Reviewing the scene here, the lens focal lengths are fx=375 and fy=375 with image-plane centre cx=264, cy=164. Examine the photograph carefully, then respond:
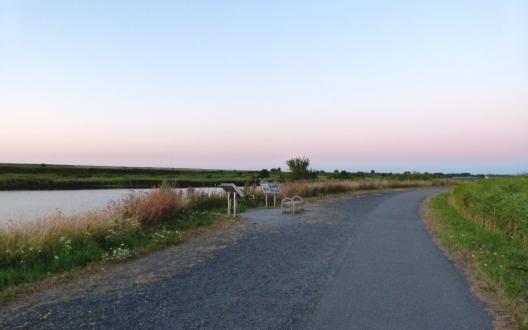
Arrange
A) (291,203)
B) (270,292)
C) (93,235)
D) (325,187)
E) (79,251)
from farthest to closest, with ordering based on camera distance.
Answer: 1. (325,187)
2. (291,203)
3. (93,235)
4. (79,251)
5. (270,292)

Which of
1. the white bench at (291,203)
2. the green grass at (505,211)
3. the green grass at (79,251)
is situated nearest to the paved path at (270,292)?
the green grass at (79,251)

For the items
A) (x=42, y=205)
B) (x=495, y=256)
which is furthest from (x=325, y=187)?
(x=495, y=256)

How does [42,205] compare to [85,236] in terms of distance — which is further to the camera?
[42,205]

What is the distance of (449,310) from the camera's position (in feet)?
16.6

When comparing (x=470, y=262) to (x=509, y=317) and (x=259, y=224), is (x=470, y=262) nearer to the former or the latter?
(x=509, y=317)

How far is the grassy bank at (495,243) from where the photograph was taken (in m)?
5.68

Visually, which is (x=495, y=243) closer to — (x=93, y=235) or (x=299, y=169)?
(x=93, y=235)

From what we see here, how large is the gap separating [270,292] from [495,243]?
6775mm

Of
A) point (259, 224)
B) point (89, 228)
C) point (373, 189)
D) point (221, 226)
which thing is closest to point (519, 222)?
point (259, 224)

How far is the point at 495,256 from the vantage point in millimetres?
8094

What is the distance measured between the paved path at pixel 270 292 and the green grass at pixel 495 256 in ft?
1.33

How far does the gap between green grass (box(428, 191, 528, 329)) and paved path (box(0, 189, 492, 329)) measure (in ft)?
1.33

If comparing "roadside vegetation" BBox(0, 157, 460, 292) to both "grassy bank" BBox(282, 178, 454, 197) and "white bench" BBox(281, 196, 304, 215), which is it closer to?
"white bench" BBox(281, 196, 304, 215)

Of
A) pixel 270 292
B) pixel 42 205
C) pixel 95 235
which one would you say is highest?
pixel 95 235
